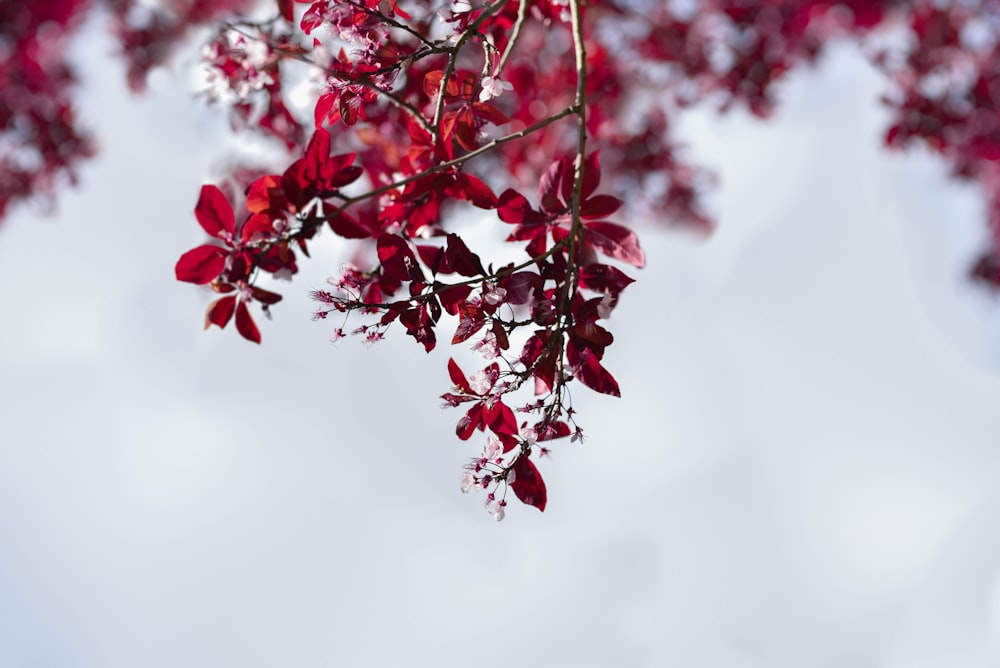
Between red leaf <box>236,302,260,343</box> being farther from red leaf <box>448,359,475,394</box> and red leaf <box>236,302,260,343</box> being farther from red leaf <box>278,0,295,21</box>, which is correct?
red leaf <box>278,0,295,21</box>

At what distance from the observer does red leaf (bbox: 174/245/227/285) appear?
1.58m

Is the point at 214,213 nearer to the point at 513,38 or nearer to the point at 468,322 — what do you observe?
the point at 468,322

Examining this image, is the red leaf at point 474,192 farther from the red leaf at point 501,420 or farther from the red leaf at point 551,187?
the red leaf at point 501,420

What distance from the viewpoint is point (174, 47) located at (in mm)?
3727

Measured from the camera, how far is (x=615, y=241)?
1.58 metres

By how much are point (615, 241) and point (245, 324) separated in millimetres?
927

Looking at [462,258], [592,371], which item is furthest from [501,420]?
[462,258]

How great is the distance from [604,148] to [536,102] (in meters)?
0.83

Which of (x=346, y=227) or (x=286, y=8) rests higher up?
(x=286, y=8)

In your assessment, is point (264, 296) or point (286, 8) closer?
point (264, 296)

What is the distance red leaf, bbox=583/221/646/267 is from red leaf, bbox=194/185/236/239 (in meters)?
0.86

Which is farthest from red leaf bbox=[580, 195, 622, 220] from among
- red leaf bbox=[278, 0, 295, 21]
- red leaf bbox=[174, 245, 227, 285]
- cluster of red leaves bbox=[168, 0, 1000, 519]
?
red leaf bbox=[278, 0, 295, 21]

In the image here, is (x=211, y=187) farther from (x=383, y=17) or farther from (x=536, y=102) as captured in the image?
(x=536, y=102)

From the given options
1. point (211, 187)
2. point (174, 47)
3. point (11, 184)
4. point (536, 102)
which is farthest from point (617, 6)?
point (11, 184)
